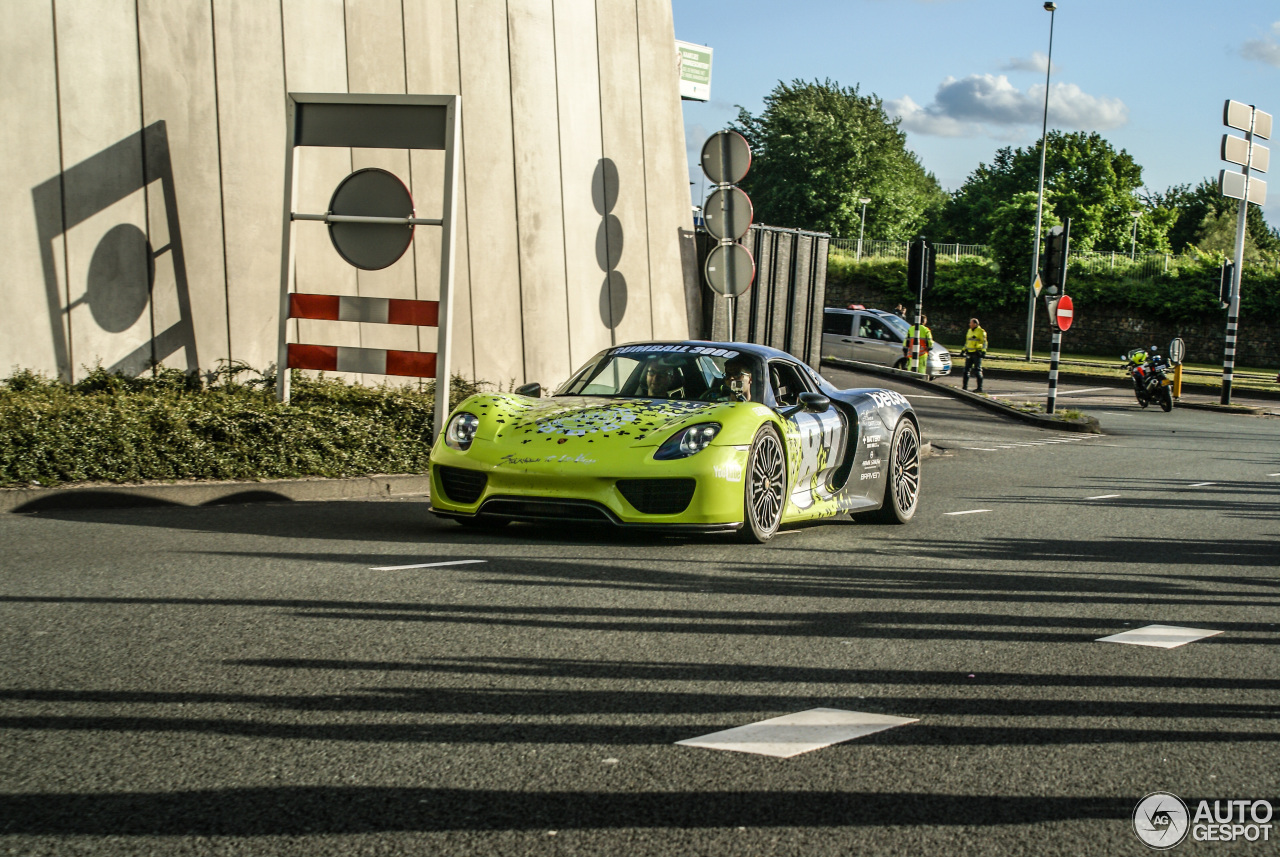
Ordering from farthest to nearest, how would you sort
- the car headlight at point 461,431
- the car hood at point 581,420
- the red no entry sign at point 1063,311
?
1. the red no entry sign at point 1063,311
2. the car headlight at point 461,431
3. the car hood at point 581,420

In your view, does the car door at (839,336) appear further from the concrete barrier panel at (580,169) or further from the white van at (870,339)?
the concrete barrier panel at (580,169)

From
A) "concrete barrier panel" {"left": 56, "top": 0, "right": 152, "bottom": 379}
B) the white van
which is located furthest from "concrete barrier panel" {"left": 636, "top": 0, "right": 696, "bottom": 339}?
the white van

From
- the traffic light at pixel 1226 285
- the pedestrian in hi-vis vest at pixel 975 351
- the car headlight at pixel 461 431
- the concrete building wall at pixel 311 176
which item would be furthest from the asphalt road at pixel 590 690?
the traffic light at pixel 1226 285

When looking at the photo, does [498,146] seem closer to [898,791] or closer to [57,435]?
[57,435]

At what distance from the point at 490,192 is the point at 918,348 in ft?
64.5

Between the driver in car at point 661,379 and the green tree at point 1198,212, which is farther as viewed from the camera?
the green tree at point 1198,212

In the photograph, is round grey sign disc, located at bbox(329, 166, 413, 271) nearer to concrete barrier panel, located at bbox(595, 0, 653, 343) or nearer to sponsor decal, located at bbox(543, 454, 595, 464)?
sponsor decal, located at bbox(543, 454, 595, 464)

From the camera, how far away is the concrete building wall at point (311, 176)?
11125 mm

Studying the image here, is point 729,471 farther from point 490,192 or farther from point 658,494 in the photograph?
point 490,192

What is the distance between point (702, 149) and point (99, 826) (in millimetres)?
11966

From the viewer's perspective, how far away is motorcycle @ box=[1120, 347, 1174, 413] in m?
29.2

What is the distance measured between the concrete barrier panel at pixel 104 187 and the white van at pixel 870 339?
2476 centimetres

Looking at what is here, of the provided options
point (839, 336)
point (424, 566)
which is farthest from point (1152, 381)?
point (424, 566)

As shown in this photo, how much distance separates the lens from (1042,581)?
6.95 metres
